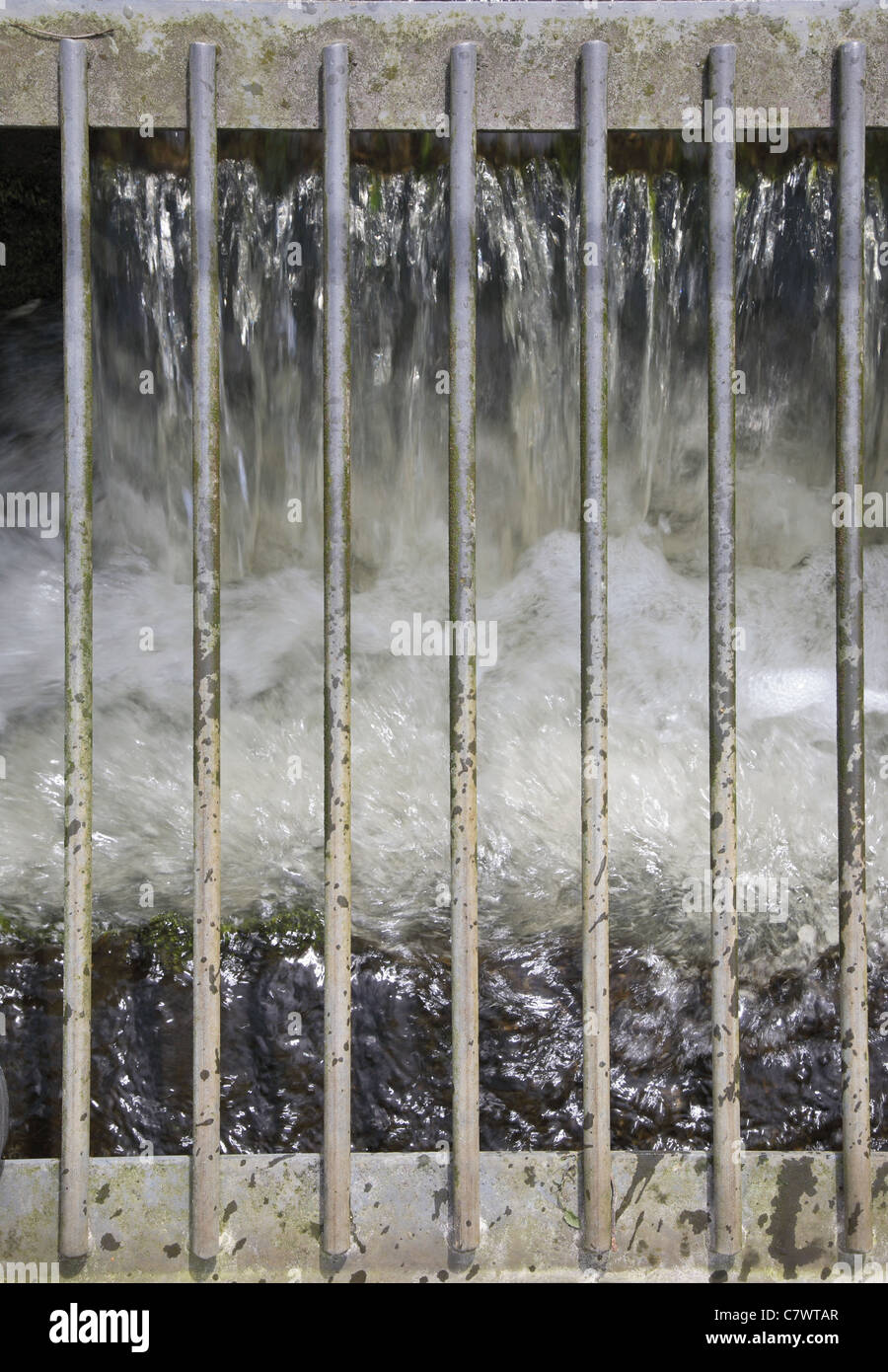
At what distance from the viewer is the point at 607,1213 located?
1719 mm

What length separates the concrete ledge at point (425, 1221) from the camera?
1741mm

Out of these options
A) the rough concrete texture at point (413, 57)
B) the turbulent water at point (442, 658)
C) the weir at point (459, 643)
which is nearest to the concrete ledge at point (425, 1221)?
the weir at point (459, 643)

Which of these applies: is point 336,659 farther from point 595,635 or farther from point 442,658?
point 442,658

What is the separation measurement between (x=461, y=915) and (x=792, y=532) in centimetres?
131

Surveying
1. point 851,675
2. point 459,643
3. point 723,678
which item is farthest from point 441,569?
point 851,675

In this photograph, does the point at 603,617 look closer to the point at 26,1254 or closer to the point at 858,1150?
the point at 858,1150

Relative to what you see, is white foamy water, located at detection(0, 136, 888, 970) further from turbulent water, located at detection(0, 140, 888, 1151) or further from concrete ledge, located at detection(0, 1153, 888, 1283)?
concrete ledge, located at detection(0, 1153, 888, 1283)

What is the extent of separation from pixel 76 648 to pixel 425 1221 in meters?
1.12

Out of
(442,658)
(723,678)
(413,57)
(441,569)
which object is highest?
(413,57)

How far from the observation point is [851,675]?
174 centimetres

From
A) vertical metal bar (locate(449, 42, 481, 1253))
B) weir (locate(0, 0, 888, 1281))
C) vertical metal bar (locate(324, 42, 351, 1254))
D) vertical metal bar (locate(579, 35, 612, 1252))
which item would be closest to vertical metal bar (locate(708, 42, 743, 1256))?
weir (locate(0, 0, 888, 1281))

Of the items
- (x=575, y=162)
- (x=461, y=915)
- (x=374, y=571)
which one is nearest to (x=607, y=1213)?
(x=461, y=915)

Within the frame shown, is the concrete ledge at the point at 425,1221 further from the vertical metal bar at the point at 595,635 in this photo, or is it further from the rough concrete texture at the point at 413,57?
the rough concrete texture at the point at 413,57

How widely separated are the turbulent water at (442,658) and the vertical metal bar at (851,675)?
0.22 meters
